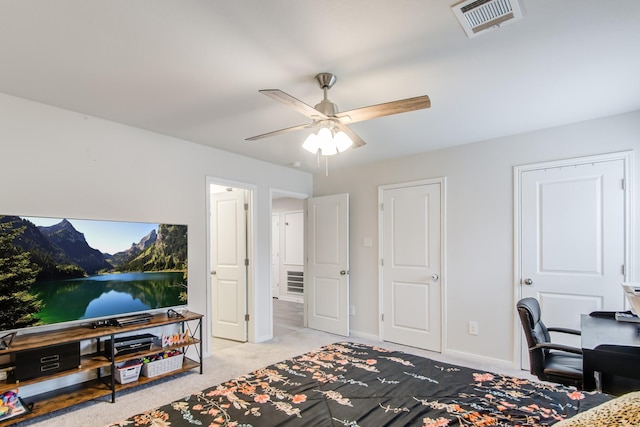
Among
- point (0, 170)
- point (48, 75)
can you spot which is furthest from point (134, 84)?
point (0, 170)

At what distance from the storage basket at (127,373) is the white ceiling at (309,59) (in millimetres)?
2182

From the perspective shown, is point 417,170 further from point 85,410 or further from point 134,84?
point 85,410

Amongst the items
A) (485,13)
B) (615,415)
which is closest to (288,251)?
(485,13)

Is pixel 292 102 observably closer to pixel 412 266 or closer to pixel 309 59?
pixel 309 59

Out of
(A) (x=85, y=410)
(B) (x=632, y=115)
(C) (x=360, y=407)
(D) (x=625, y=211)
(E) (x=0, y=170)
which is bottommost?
(A) (x=85, y=410)

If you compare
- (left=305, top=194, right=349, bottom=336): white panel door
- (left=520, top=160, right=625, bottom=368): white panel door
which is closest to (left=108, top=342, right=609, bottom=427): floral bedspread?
(left=520, top=160, right=625, bottom=368): white panel door

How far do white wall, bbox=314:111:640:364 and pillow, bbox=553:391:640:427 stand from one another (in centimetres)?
275

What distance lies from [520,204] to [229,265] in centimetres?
361

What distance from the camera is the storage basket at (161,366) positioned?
2.98 metres

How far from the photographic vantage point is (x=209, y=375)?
3268mm

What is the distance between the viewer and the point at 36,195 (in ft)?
8.66

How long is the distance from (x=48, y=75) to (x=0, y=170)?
87cm

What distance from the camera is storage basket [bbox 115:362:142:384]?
2811 millimetres

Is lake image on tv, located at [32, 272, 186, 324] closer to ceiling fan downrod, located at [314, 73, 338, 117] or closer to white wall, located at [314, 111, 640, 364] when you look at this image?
ceiling fan downrod, located at [314, 73, 338, 117]
